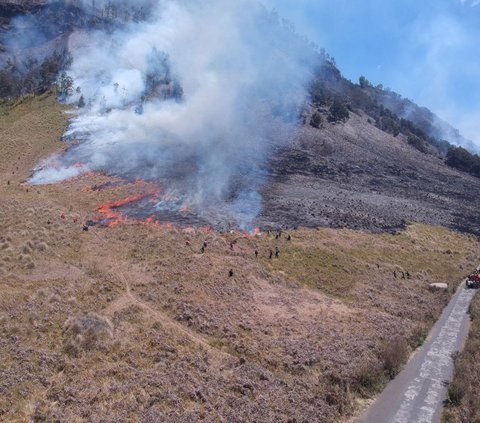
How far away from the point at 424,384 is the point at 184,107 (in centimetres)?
9455

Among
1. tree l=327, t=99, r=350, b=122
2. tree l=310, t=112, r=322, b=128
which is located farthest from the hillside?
tree l=327, t=99, r=350, b=122

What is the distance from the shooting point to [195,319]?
95.0 ft

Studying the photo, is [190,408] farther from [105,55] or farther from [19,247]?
[105,55]

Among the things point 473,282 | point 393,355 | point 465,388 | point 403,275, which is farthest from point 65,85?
point 465,388

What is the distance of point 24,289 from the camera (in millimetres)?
28703

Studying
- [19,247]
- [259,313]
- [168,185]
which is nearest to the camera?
[259,313]

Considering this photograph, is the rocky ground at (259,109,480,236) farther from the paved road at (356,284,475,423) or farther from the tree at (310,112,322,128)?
the paved road at (356,284,475,423)

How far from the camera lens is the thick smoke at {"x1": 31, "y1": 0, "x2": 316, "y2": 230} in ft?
226

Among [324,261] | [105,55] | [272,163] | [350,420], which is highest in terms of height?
[105,55]

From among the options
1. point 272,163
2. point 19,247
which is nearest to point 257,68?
point 272,163

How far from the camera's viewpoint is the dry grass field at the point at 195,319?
20.8 metres

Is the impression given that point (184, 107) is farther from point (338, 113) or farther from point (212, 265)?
point (212, 265)

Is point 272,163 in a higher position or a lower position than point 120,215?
higher

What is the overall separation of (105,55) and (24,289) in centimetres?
12894
